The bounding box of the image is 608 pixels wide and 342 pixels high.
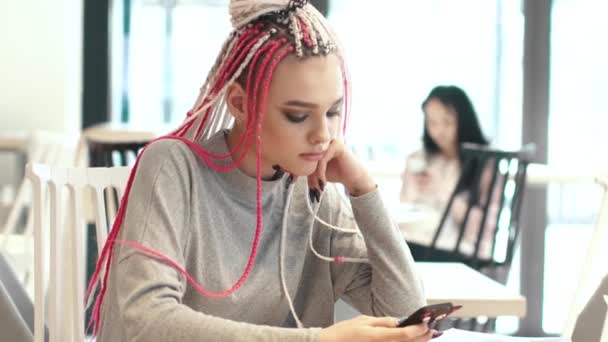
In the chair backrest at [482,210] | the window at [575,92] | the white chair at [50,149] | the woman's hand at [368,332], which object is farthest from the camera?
the window at [575,92]

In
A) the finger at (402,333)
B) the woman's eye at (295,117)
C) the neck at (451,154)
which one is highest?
the woman's eye at (295,117)

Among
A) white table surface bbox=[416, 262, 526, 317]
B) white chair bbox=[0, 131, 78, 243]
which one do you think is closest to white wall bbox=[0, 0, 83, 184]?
white chair bbox=[0, 131, 78, 243]

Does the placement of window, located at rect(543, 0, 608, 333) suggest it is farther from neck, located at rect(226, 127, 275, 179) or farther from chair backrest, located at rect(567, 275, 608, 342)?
neck, located at rect(226, 127, 275, 179)

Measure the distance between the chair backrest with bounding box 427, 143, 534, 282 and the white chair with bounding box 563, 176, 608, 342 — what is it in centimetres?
152

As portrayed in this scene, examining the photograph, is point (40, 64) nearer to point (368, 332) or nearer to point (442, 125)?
point (442, 125)

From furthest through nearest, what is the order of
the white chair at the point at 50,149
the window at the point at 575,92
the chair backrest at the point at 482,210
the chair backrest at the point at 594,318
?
the window at the point at 575,92 → the white chair at the point at 50,149 → the chair backrest at the point at 482,210 → the chair backrest at the point at 594,318

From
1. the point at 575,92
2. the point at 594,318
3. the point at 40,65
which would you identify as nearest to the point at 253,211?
the point at 594,318

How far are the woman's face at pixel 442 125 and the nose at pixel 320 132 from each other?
2760 millimetres

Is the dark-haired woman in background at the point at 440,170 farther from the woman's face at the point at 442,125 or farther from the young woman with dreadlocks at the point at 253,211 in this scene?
the young woman with dreadlocks at the point at 253,211

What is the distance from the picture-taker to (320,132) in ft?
4.23

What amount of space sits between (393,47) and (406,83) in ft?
0.54

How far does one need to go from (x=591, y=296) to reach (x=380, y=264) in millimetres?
379

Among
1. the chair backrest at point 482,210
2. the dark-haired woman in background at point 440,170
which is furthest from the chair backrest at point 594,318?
the dark-haired woman in background at point 440,170

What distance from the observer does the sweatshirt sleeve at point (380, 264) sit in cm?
144
